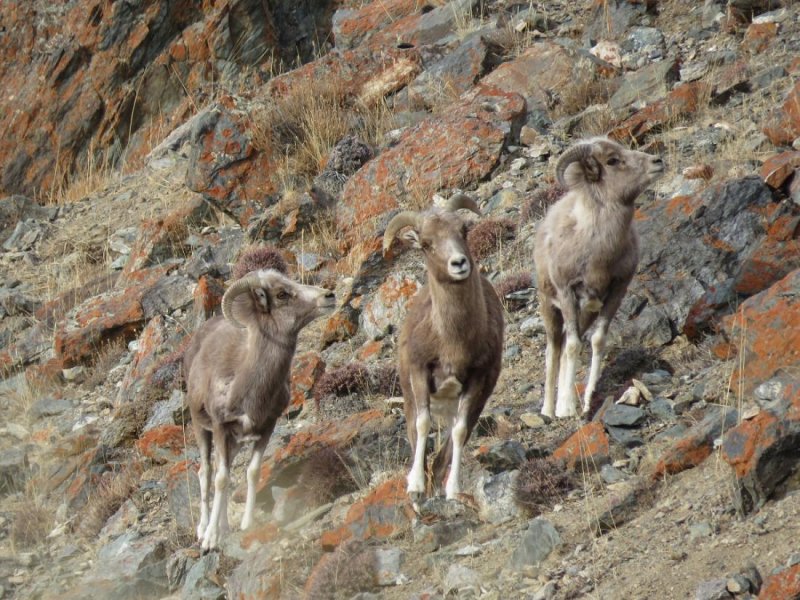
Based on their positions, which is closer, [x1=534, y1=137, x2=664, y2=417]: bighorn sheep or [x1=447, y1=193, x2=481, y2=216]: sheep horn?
[x1=447, y1=193, x2=481, y2=216]: sheep horn

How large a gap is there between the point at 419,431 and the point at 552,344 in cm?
224

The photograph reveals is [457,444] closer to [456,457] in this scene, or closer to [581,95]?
[456,457]

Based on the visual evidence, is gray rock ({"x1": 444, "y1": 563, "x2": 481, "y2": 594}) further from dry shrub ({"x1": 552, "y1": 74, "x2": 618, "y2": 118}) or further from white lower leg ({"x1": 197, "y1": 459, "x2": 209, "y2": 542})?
Answer: dry shrub ({"x1": 552, "y1": 74, "x2": 618, "y2": 118})

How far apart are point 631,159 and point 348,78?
9545 mm

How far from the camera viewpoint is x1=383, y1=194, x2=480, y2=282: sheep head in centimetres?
834

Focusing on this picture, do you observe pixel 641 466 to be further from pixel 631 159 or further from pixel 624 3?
pixel 624 3

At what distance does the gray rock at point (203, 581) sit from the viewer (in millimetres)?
8586

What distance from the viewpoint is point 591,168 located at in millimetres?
10352

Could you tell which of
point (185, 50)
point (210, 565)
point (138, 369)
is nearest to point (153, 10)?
point (185, 50)

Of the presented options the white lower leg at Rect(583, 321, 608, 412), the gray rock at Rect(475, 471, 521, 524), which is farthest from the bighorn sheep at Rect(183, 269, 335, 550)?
the white lower leg at Rect(583, 321, 608, 412)

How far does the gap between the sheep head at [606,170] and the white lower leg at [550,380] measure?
138 centimetres

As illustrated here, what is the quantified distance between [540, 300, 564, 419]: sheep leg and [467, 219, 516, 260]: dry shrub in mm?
3353

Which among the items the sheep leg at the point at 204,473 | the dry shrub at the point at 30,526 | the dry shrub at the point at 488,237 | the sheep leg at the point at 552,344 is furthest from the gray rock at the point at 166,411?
the sheep leg at the point at 552,344

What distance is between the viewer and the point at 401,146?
16141 millimetres
